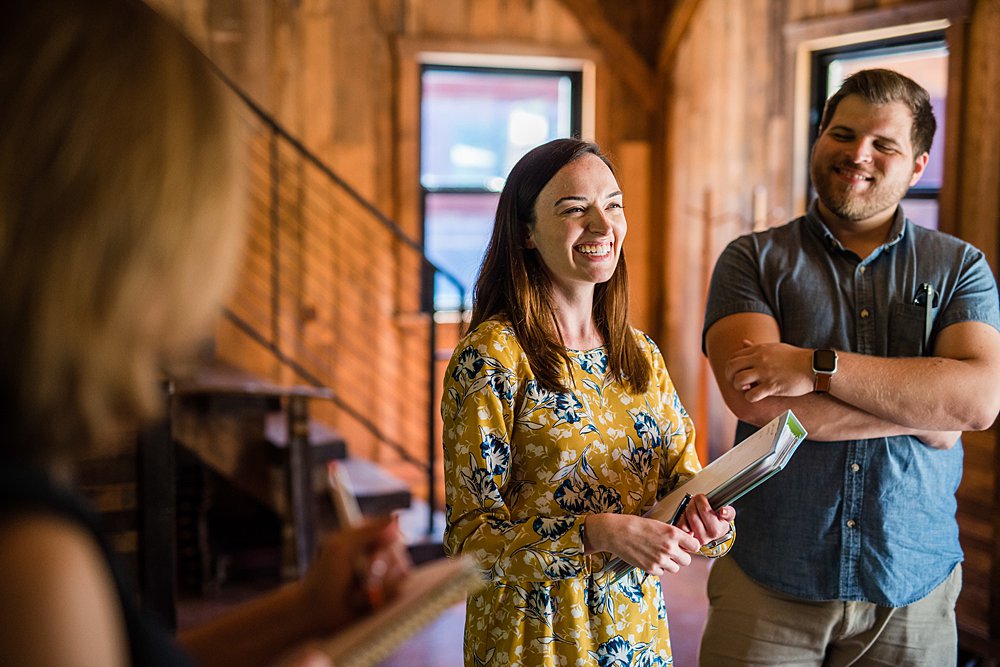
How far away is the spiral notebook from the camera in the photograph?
56.1 inches

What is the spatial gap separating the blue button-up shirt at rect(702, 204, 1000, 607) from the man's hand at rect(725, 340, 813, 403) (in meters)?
→ 0.13

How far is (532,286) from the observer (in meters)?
1.72

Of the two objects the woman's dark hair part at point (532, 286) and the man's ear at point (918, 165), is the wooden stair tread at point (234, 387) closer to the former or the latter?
the woman's dark hair part at point (532, 286)

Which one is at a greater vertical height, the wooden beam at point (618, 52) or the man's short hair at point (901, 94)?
the wooden beam at point (618, 52)

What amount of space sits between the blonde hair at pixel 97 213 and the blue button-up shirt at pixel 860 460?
4.70ft

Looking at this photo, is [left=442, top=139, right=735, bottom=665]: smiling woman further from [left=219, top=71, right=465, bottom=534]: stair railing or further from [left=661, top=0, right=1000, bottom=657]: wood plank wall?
[left=219, top=71, right=465, bottom=534]: stair railing

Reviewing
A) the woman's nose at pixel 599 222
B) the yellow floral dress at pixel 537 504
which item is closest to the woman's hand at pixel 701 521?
the yellow floral dress at pixel 537 504

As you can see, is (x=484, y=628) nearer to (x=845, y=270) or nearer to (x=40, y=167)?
(x=845, y=270)

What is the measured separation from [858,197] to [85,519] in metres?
1.66

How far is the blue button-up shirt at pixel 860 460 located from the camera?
180 centimetres

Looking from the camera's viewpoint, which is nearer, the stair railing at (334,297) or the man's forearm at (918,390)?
the man's forearm at (918,390)

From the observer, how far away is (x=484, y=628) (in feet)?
5.23

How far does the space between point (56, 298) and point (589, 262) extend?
1.16 m

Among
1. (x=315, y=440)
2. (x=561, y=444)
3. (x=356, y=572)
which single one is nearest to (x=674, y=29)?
(x=315, y=440)
